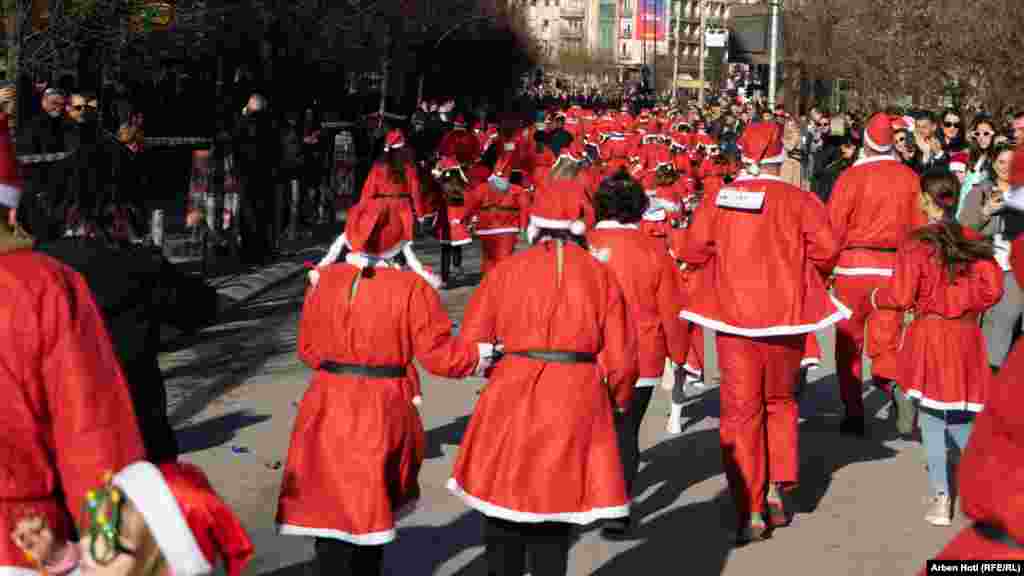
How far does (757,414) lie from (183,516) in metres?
5.34

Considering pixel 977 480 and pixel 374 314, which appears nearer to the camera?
pixel 977 480

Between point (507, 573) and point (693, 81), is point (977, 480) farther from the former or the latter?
point (693, 81)

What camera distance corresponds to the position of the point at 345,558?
20.5 ft

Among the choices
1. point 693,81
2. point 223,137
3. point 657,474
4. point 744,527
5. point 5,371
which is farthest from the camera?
point 693,81

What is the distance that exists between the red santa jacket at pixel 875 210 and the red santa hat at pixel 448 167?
9404 mm

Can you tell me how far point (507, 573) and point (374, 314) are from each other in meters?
1.05

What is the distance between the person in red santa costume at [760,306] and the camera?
821 cm

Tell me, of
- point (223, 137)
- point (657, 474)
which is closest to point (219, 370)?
point (657, 474)

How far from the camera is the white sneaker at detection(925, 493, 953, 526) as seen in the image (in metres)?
8.48

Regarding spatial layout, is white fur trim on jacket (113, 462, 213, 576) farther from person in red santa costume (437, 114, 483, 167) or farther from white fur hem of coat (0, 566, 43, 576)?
person in red santa costume (437, 114, 483, 167)

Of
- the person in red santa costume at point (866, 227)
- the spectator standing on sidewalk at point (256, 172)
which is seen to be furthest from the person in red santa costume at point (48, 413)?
the spectator standing on sidewalk at point (256, 172)

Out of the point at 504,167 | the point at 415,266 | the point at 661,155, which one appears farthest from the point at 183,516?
the point at 661,155

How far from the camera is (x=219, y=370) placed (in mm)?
12930

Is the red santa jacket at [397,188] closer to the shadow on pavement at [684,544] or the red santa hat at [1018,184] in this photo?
the shadow on pavement at [684,544]
